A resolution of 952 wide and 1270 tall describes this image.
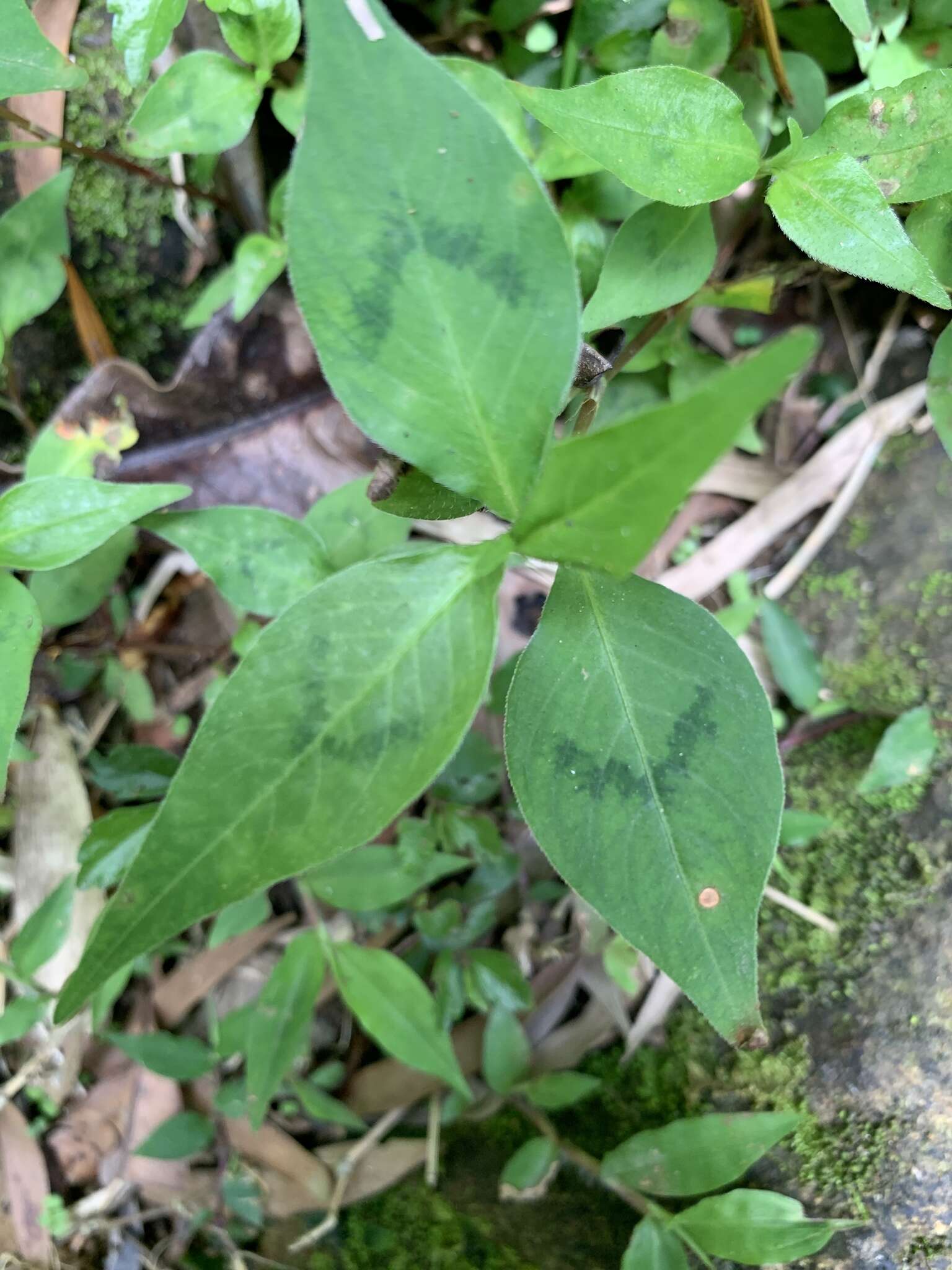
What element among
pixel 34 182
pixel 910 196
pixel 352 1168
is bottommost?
pixel 352 1168

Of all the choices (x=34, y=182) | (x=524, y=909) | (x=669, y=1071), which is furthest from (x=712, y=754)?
(x=34, y=182)

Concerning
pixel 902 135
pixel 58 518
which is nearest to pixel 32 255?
pixel 58 518

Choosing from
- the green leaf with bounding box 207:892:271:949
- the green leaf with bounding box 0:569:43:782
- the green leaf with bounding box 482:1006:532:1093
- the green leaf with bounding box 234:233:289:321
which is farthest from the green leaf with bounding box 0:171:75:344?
the green leaf with bounding box 482:1006:532:1093

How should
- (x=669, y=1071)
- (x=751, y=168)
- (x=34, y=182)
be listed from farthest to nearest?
(x=34, y=182)
(x=669, y=1071)
(x=751, y=168)

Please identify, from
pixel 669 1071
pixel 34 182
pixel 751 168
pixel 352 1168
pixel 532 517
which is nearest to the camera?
pixel 532 517

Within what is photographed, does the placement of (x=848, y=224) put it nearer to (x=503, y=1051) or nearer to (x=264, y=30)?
(x=264, y=30)

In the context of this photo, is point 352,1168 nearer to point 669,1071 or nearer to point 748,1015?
point 669,1071

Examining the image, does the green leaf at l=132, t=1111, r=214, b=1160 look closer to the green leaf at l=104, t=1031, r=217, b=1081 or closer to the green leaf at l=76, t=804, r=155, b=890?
the green leaf at l=104, t=1031, r=217, b=1081
